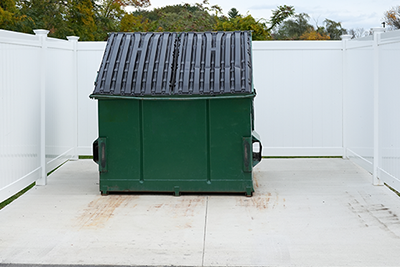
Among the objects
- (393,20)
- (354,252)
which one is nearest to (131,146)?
(354,252)

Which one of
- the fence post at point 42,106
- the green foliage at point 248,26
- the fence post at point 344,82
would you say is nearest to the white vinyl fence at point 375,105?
the fence post at point 344,82

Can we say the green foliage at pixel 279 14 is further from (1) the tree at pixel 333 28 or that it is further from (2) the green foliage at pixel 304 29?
(1) the tree at pixel 333 28

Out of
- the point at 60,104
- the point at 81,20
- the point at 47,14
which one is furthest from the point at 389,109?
the point at 47,14

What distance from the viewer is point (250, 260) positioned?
463 centimetres

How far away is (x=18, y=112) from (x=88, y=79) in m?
3.10

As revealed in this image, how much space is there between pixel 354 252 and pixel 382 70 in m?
3.28

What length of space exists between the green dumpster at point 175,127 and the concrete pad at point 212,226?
0.80ft

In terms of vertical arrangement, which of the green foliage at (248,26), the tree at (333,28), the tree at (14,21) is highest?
the tree at (333,28)

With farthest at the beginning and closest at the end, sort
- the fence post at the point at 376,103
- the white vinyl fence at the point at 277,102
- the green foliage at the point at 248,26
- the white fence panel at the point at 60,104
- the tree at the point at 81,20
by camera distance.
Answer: the tree at the point at 81,20 < the green foliage at the point at 248,26 < the white fence panel at the point at 60,104 < the fence post at the point at 376,103 < the white vinyl fence at the point at 277,102

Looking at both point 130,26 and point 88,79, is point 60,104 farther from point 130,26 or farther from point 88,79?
point 130,26

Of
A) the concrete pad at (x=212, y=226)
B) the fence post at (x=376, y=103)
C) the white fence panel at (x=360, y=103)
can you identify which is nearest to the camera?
the concrete pad at (x=212, y=226)

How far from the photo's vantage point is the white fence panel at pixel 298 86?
31.8 feet

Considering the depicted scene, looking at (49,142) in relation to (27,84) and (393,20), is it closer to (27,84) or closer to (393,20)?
(27,84)

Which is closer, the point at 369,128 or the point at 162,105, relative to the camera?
the point at 162,105
